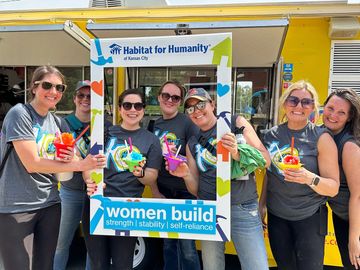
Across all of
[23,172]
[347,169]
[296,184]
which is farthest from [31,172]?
[347,169]

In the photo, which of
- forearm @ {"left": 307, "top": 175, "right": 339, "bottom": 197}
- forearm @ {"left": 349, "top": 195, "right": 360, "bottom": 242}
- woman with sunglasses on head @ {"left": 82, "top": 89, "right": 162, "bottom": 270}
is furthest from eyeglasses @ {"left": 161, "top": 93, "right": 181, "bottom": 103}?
forearm @ {"left": 349, "top": 195, "right": 360, "bottom": 242}

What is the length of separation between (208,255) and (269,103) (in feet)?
7.55

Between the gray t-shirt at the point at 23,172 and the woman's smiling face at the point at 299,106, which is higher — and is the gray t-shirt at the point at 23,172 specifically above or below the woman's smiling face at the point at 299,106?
below

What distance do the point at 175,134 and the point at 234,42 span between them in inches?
49.7

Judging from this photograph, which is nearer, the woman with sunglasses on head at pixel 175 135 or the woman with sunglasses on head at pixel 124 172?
the woman with sunglasses on head at pixel 124 172

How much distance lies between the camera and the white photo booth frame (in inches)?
74.5

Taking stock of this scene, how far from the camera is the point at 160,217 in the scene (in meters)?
2.00

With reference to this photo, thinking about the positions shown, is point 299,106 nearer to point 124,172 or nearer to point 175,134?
point 175,134

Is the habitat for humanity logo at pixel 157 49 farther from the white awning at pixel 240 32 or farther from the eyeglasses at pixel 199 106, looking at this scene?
the white awning at pixel 240 32

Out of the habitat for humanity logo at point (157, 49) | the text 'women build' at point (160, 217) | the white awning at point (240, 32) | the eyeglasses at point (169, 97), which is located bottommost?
the text 'women build' at point (160, 217)

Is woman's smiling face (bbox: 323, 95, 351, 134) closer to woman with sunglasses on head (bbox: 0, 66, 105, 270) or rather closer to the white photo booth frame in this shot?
the white photo booth frame

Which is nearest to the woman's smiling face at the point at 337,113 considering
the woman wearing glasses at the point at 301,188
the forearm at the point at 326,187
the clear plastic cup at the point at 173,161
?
the woman wearing glasses at the point at 301,188

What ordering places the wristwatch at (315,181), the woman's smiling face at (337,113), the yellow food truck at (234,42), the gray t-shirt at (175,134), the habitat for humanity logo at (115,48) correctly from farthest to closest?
the yellow food truck at (234,42), the gray t-shirt at (175,134), the woman's smiling face at (337,113), the habitat for humanity logo at (115,48), the wristwatch at (315,181)

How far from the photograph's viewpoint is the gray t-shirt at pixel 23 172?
1.93 metres
